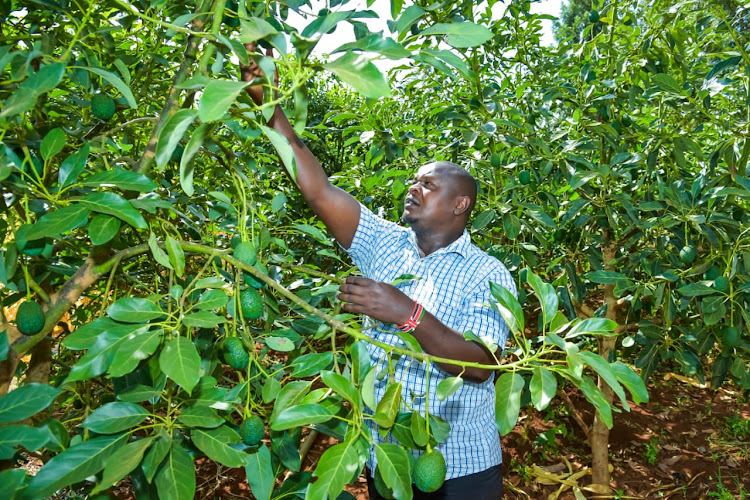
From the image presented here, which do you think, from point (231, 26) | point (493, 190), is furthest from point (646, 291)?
point (231, 26)

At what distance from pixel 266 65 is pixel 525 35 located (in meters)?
2.29

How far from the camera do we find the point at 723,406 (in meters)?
3.86

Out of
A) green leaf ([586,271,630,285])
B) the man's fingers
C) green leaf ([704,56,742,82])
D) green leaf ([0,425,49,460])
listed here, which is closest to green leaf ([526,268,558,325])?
the man's fingers

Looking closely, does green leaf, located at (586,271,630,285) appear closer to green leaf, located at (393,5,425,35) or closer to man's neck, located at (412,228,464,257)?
man's neck, located at (412,228,464,257)

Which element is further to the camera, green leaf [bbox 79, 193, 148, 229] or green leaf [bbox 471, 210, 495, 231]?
green leaf [bbox 471, 210, 495, 231]

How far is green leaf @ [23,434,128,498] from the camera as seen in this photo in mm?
581

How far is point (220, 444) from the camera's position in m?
0.70

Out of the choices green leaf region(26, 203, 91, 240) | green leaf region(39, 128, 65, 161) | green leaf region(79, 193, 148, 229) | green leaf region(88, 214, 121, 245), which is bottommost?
green leaf region(88, 214, 121, 245)

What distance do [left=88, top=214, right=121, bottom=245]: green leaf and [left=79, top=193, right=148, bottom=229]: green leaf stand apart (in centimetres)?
3

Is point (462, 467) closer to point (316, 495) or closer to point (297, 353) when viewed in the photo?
point (297, 353)

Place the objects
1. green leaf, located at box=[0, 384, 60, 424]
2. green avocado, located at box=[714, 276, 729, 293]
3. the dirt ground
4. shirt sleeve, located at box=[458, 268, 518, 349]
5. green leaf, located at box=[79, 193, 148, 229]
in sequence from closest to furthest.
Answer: green leaf, located at box=[0, 384, 60, 424] → green leaf, located at box=[79, 193, 148, 229] → shirt sleeve, located at box=[458, 268, 518, 349] → green avocado, located at box=[714, 276, 729, 293] → the dirt ground

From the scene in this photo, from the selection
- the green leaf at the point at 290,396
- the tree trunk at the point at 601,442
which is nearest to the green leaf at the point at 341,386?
the green leaf at the point at 290,396

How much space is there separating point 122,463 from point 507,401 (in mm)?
476

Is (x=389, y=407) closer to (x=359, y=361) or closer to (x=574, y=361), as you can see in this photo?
(x=359, y=361)
